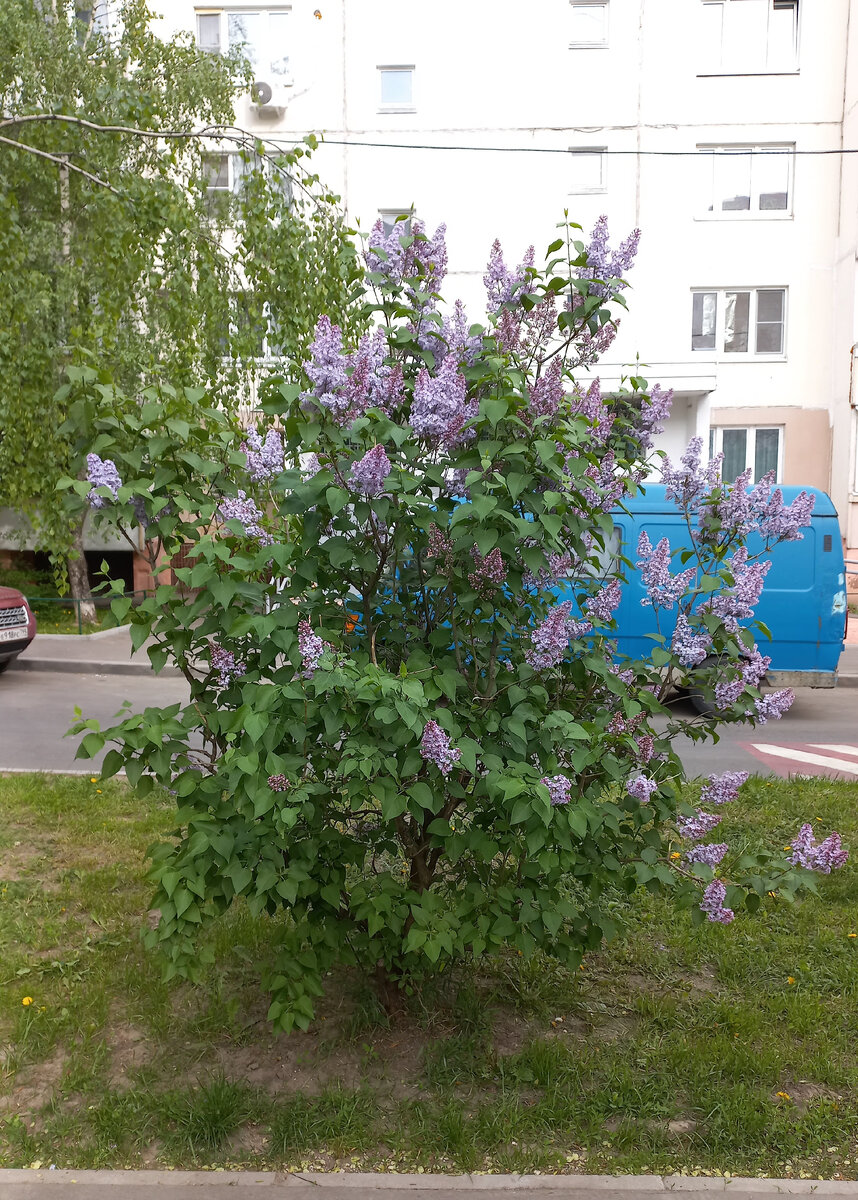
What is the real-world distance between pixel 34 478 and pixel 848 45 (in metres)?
19.0

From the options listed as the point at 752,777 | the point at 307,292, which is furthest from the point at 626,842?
the point at 307,292

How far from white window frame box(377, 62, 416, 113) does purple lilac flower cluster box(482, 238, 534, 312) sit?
20132 millimetres

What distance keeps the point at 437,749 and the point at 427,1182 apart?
53.8 inches

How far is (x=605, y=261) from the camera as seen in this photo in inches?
122

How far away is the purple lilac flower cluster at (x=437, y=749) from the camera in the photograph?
2.67m

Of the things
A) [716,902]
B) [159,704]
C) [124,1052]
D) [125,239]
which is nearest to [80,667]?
[159,704]

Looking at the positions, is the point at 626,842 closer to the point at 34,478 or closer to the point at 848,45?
the point at 34,478

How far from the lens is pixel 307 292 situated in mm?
8500

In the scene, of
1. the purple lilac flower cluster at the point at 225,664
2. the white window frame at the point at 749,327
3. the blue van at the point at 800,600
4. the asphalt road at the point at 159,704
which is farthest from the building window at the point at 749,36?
the purple lilac flower cluster at the point at 225,664

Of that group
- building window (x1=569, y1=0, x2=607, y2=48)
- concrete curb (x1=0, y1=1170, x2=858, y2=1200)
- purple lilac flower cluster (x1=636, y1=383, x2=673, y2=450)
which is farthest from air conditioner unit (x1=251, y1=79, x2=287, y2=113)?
concrete curb (x1=0, y1=1170, x2=858, y2=1200)

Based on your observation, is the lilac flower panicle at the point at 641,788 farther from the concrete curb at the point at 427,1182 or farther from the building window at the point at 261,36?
the building window at the point at 261,36

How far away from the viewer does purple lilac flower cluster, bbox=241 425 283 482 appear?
293cm

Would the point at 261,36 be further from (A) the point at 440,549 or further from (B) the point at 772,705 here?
(B) the point at 772,705

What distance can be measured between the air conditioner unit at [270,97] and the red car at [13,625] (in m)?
13.2
